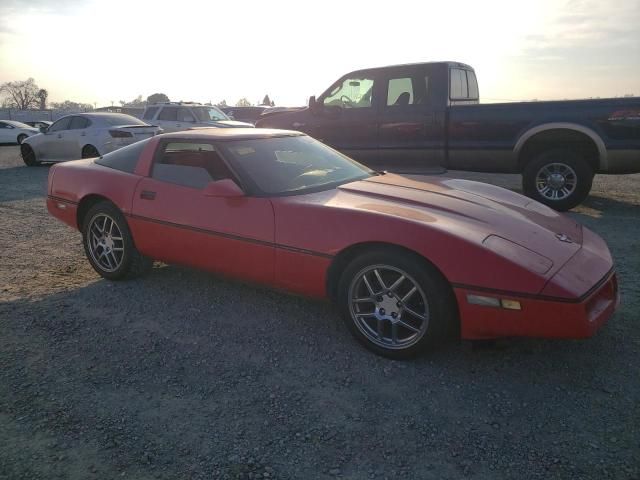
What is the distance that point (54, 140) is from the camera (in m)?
12.2

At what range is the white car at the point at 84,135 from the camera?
11016mm

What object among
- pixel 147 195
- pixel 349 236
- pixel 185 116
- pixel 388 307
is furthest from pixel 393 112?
pixel 185 116

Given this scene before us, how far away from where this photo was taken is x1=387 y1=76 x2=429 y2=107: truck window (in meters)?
7.66

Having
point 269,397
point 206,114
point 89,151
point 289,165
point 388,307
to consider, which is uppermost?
point 206,114

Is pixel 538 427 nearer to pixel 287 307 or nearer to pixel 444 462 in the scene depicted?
pixel 444 462

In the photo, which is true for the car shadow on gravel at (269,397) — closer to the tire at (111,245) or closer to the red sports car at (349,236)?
the red sports car at (349,236)

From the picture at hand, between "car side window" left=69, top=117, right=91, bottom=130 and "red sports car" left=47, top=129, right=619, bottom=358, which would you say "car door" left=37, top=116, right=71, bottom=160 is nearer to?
"car side window" left=69, top=117, right=91, bottom=130

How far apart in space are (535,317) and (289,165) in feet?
6.66

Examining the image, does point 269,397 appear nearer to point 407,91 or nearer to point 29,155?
point 407,91

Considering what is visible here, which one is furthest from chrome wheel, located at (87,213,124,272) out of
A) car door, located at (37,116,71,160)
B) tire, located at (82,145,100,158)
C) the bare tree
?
the bare tree

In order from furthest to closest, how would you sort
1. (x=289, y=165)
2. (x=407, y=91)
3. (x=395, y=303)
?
(x=407, y=91) → (x=289, y=165) → (x=395, y=303)

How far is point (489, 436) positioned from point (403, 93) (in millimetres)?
6368

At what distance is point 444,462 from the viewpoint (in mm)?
2143

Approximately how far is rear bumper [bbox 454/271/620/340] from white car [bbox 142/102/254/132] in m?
11.8
